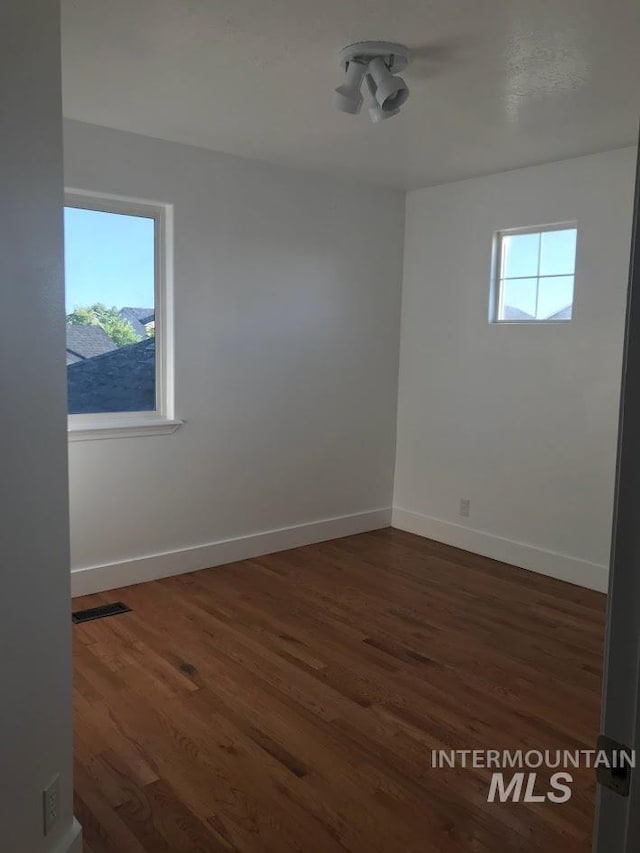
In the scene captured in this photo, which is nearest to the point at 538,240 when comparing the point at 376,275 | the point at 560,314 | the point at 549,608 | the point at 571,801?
the point at 560,314

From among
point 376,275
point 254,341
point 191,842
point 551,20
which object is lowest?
point 191,842

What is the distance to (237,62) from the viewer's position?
274 centimetres

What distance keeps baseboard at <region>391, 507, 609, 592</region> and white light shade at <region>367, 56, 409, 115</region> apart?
2.60 meters

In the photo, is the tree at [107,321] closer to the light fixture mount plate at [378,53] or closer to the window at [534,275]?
the light fixture mount plate at [378,53]

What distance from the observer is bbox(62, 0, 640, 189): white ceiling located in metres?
2.32

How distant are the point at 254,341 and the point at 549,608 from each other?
236cm

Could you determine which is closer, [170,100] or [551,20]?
[551,20]

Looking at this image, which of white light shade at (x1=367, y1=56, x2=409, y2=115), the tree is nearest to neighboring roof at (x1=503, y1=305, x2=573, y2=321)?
white light shade at (x1=367, y1=56, x2=409, y2=115)

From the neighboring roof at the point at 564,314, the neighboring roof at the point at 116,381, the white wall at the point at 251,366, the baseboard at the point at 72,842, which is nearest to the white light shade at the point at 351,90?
the white wall at the point at 251,366

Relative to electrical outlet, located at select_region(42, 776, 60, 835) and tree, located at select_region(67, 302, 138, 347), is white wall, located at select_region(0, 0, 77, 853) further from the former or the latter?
tree, located at select_region(67, 302, 138, 347)

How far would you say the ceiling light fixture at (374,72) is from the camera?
256cm

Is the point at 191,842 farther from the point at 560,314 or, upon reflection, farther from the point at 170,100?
the point at 560,314

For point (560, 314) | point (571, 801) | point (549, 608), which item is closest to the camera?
point (571, 801)

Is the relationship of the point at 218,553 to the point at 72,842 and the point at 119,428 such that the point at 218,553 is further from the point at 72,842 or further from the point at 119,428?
the point at 72,842
